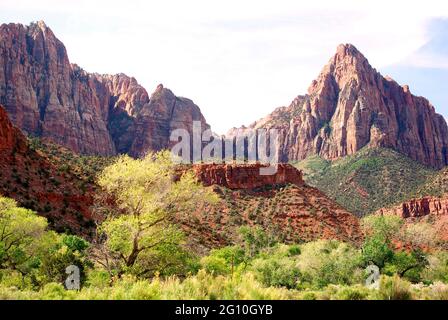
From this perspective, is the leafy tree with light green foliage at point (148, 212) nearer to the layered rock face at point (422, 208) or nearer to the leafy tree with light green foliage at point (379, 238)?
the leafy tree with light green foliage at point (379, 238)

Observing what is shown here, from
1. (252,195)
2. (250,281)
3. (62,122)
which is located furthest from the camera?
(62,122)

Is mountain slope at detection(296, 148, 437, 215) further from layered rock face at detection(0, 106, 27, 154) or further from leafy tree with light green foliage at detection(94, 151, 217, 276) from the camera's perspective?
leafy tree with light green foliage at detection(94, 151, 217, 276)

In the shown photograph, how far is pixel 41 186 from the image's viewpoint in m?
62.2

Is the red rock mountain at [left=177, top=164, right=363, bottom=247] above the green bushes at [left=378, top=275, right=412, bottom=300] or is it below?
above

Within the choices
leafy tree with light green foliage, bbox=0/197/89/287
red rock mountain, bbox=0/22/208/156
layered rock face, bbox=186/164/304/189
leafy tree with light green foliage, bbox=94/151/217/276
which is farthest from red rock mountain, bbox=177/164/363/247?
red rock mountain, bbox=0/22/208/156

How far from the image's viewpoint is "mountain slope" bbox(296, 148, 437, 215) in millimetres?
145500

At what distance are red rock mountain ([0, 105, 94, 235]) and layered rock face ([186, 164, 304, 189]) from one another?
4677cm

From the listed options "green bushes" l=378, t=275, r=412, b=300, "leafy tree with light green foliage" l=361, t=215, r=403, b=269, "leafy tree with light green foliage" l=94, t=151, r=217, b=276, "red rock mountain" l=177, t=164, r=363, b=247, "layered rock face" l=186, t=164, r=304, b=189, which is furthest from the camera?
"layered rock face" l=186, t=164, r=304, b=189

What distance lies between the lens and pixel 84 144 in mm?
183125

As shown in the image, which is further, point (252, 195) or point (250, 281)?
point (252, 195)

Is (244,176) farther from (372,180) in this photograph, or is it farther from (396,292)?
(396,292)
